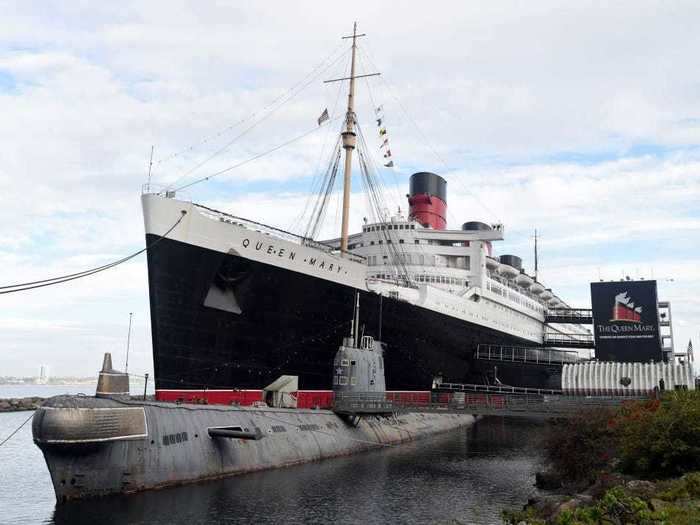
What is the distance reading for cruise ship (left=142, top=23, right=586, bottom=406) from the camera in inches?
930

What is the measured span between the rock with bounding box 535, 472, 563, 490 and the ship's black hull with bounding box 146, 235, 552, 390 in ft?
35.9

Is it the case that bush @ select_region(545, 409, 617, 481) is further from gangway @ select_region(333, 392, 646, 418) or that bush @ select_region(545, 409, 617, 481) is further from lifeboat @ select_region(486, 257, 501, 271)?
lifeboat @ select_region(486, 257, 501, 271)

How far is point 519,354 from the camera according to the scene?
163 feet

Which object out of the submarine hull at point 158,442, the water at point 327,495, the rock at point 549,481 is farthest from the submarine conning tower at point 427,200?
the rock at point 549,481

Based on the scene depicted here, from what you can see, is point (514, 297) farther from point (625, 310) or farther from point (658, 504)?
point (658, 504)

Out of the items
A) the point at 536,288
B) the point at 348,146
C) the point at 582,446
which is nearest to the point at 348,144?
the point at 348,146

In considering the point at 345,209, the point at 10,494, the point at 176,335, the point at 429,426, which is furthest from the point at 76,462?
the point at 429,426

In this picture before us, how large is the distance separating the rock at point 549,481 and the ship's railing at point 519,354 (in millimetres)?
20424

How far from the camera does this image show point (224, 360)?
25.0m

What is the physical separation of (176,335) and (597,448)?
15.4 metres

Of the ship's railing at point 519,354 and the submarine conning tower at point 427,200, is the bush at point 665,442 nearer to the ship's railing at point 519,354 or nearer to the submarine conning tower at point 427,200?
the ship's railing at point 519,354

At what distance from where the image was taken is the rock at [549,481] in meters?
21.9

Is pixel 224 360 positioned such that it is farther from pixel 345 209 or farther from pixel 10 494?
pixel 345 209

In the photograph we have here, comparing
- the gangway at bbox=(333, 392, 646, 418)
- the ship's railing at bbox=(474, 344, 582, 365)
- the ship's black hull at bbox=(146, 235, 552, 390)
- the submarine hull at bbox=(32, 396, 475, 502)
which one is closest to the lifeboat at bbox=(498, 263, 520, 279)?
the ship's railing at bbox=(474, 344, 582, 365)
